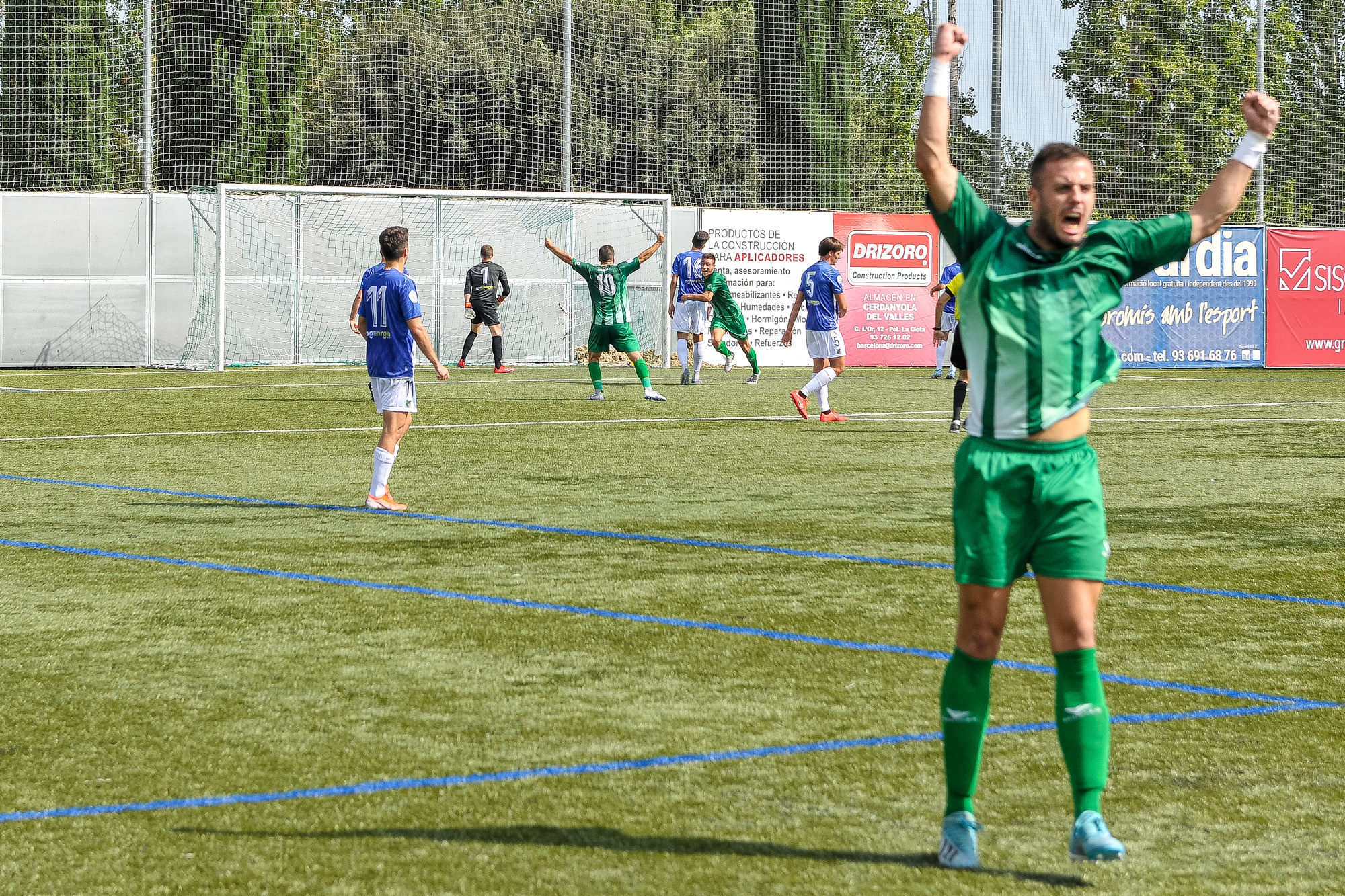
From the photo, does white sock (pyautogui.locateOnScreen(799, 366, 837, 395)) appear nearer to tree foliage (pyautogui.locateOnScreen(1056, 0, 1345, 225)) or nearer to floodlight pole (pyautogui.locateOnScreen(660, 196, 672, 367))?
floodlight pole (pyautogui.locateOnScreen(660, 196, 672, 367))

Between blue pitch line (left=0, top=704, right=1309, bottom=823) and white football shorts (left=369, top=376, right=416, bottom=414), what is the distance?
6508 mm

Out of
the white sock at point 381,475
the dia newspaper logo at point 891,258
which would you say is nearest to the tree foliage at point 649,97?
the dia newspaper logo at point 891,258

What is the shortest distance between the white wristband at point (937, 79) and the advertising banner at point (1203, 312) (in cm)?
2902

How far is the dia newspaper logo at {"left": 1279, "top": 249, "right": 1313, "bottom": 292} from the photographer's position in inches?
1304

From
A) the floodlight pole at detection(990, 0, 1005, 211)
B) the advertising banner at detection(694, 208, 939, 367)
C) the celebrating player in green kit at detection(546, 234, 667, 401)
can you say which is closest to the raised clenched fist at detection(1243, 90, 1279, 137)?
the celebrating player in green kit at detection(546, 234, 667, 401)

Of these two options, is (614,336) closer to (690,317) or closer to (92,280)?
(690,317)

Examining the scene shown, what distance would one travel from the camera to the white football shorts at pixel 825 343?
1773 cm

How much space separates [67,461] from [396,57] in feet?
79.7

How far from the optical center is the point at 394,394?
1104 cm

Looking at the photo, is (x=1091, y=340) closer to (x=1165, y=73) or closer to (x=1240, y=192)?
(x=1240, y=192)

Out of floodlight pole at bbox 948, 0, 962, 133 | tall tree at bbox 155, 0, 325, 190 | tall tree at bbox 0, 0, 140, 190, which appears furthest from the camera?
floodlight pole at bbox 948, 0, 962, 133

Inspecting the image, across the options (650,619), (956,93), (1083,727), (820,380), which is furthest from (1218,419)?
(956,93)

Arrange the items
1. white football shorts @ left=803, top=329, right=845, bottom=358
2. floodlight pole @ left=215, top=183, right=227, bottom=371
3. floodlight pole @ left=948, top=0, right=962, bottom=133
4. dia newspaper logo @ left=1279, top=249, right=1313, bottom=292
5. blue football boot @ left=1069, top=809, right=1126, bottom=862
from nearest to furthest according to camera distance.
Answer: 1. blue football boot @ left=1069, top=809, right=1126, bottom=862
2. white football shorts @ left=803, top=329, right=845, bottom=358
3. floodlight pole @ left=215, top=183, right=227, bottom=371
4. dia newspaper logo @ left=1279, top=249, right=1313, bottom=292
5. floodlight pole @ left=948, top=0, right=962, bottom=133

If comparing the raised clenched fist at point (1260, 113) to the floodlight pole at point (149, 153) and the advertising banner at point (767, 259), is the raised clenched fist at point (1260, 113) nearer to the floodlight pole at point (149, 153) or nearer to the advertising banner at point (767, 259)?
the advertising banner at point (767, 259)
